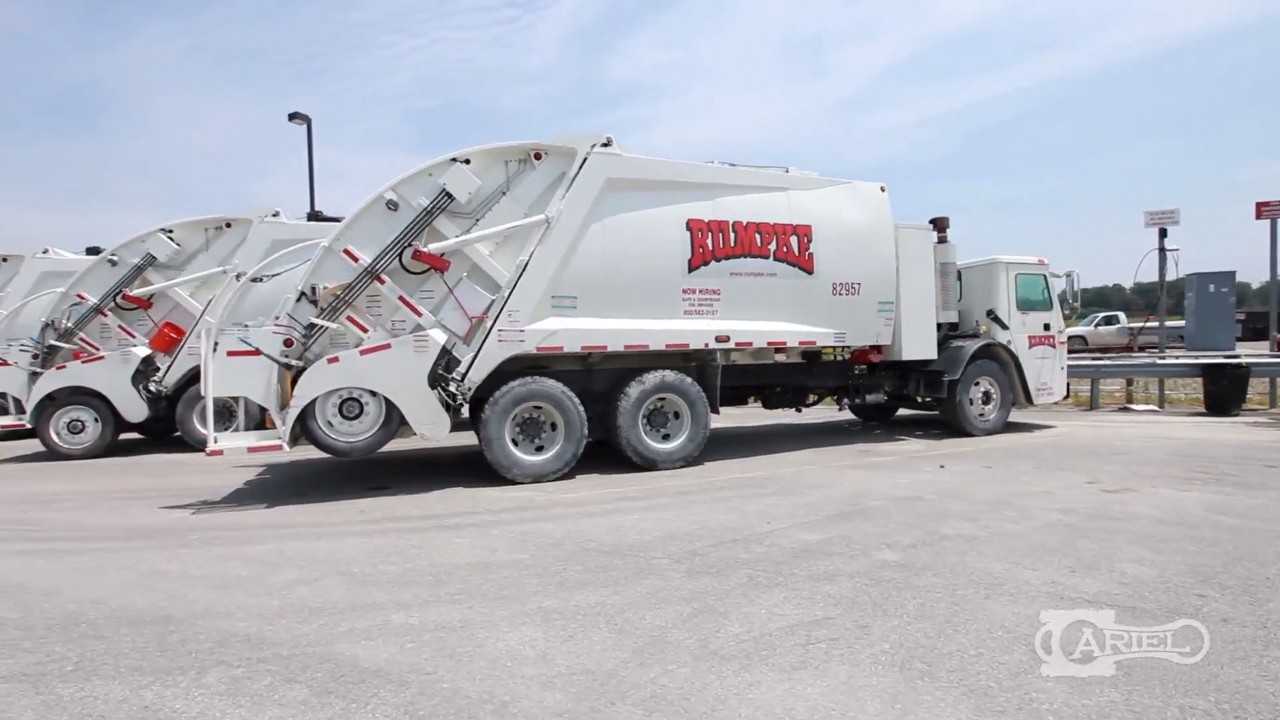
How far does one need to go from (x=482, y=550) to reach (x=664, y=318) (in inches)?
155

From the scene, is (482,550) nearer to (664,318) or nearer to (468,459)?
(664,318)

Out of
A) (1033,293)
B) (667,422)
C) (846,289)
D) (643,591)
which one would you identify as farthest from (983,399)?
(643,591)

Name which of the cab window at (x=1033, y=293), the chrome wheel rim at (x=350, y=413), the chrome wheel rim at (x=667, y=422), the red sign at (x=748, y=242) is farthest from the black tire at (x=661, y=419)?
the cab window at (x=1033, y=293)

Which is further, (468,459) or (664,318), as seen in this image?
(468,459)

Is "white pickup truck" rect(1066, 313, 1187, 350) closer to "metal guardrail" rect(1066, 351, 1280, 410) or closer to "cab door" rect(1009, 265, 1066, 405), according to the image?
"metal guardrail" rect(1066, 351, 1280, 410)

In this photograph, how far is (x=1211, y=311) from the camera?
17.1 meters

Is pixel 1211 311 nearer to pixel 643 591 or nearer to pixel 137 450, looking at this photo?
pixel 643 591

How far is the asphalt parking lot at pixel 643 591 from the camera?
11.4ft

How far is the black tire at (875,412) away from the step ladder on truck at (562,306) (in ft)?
8.97

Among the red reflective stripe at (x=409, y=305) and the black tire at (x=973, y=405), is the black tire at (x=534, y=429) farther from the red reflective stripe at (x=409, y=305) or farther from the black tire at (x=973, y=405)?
the black tire at (x=973, y=405)

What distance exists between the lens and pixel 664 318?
29.5 ft

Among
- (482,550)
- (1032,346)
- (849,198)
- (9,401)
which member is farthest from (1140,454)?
(9,401)

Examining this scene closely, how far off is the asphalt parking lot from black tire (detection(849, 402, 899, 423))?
4.12m

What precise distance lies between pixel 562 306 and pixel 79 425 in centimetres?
775
